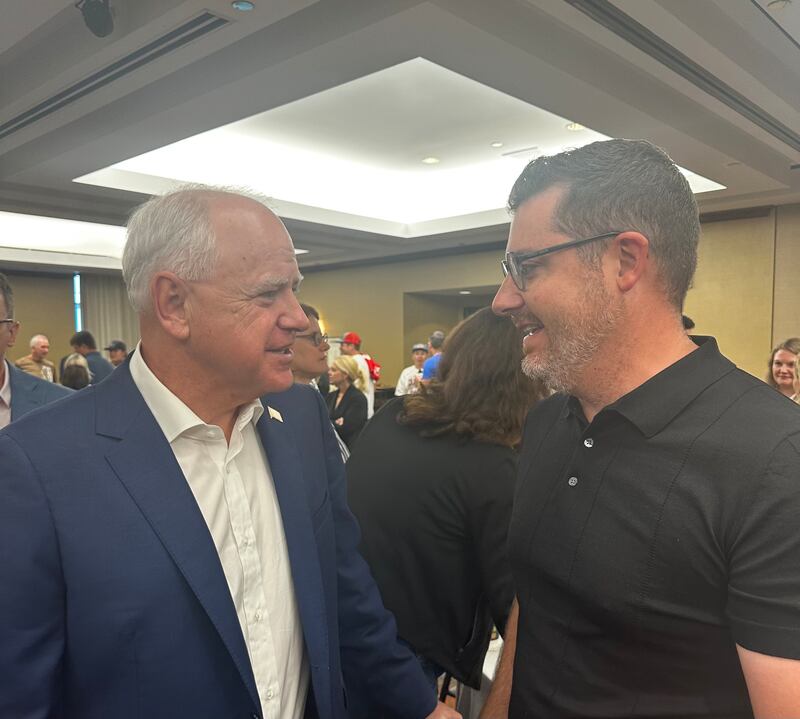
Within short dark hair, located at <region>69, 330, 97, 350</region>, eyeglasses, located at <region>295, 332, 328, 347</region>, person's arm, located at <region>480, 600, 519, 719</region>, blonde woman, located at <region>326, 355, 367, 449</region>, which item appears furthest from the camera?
short dark hair, located at <region>69, 330, 97, 350</region>

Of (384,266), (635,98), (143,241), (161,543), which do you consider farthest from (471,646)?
(384,266)

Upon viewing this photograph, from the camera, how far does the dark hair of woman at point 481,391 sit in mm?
1775

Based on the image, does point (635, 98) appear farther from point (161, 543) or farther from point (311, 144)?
point (161, 543)

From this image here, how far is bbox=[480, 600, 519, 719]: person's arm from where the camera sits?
1.32m

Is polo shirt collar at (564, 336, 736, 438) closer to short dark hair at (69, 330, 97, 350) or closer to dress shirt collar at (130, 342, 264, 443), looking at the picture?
dress shirt collar at (130, 342, 264, 443)

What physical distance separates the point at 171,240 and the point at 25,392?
5.30ft

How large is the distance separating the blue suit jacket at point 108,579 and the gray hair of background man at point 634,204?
2.73 ft

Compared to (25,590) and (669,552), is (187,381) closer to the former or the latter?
(25,590)

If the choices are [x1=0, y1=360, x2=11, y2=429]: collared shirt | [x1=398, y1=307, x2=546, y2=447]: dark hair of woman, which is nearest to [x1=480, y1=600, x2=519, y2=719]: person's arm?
[x1=398, y1=307, x2=546, y2=447]: dark hair of woman

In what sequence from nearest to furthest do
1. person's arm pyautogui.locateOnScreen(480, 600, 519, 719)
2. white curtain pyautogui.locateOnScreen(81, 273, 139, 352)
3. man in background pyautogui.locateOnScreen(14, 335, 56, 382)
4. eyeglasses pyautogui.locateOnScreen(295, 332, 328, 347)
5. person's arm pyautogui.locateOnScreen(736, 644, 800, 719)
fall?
1. person's arm pyautogui.locateOnScreen(736, 644, 800, 719)
2. person's arm pyautogui.locateOnScreen(480, 600, 519, 719)
3. eyeglasses pyautogui.locateOnScreen(295, 332, 328, 347)
4. man in background pyautogui.locateOnScreen(14, 335, 56, 382)
5. white curtain pyautogui.locateOnScreen(81, 273, 139, 352)

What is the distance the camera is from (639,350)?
1.10 m

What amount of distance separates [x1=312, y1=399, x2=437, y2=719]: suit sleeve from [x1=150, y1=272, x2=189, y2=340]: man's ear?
0.46 m

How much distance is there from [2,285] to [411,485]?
169 centimetres

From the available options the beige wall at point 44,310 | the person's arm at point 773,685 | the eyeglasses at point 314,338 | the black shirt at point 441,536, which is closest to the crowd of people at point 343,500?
the person's arm at point 773,685
